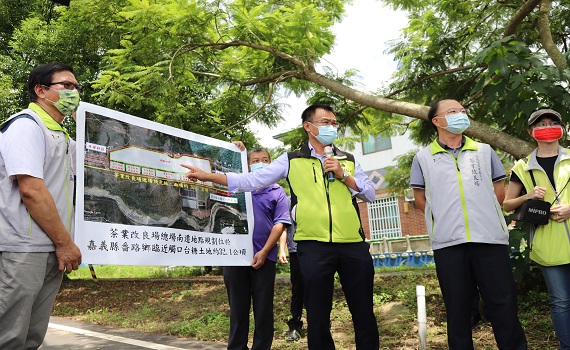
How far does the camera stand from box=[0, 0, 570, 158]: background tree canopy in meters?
7.18

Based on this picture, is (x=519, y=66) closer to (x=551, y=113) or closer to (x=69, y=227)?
(x=551, y=113)

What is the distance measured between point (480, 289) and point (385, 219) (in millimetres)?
21585

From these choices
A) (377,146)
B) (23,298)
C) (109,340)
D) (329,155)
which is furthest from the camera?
(377,146)

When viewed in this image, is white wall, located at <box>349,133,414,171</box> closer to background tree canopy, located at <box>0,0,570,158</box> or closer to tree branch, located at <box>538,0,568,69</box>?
background tree canopy, located at <box>0,0,570,158</box>

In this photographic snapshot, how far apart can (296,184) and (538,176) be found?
183cm

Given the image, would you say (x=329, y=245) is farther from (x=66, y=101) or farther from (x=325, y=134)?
(x=66, y=101)

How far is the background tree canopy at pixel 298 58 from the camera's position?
7176 mm

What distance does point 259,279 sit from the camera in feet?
15.2

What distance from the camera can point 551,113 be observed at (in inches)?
160

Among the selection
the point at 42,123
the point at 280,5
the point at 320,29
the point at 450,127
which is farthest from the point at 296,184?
the point at 280,5

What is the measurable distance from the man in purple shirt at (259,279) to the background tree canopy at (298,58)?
2.67 m

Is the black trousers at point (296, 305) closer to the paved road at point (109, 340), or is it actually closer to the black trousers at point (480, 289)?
the paved road at point (109, 340)

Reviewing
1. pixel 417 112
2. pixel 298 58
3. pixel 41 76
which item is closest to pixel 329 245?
pixel 41 76

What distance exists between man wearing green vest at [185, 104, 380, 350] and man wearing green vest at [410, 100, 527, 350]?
1.64 feet
